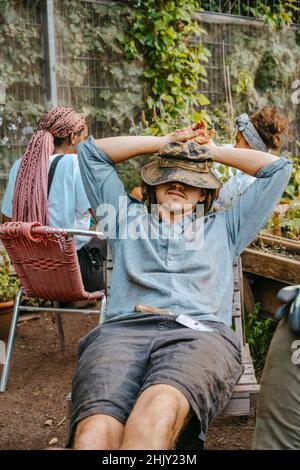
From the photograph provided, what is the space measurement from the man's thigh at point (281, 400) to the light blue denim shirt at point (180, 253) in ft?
1.99

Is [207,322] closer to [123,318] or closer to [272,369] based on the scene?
[123,318]

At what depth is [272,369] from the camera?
2426 millimetres

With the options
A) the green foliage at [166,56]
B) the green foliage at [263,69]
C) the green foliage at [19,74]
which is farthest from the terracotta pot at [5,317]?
the green foliage at [263,69]

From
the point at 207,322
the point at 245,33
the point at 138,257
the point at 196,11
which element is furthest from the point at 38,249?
the point at 245,33

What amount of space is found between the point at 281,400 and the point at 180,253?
96cm

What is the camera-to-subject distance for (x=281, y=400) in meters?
2.35

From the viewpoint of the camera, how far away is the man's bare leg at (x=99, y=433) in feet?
7.53

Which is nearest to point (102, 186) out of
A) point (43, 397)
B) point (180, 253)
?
point (180, 253)

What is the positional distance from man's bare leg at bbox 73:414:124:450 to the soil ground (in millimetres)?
1248

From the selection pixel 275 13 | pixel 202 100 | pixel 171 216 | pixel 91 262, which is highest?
pixel 275 13

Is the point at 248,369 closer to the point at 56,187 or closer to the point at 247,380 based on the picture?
the point at 247,380

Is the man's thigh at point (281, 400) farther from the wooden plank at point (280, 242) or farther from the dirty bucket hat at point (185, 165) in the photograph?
the wooden plank at point (280, 242)

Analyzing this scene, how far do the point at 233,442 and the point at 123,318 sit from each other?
1.07 metres

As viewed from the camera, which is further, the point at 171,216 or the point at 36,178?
the point at 36,178
